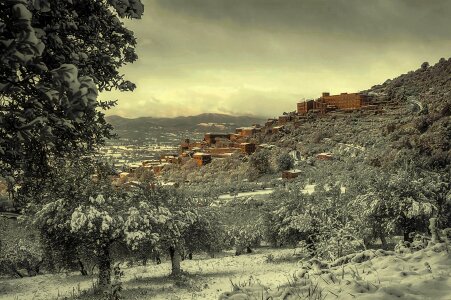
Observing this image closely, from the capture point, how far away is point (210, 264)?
37.6 m

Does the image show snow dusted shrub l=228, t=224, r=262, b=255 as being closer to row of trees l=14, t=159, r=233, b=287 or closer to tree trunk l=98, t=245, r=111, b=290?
row of trees l=14, t=159, r=233, b=287

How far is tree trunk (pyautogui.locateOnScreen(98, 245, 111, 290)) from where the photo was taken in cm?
2486

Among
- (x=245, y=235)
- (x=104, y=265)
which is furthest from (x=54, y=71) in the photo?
(x=245, y=235)

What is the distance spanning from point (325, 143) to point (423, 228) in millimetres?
80005

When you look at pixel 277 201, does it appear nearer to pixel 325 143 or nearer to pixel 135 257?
pixel 135 257

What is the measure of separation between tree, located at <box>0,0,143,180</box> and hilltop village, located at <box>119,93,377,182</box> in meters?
A: 115

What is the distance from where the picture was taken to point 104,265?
25.8 meters

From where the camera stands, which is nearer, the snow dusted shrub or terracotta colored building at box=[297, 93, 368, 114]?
the snow dusted shrub

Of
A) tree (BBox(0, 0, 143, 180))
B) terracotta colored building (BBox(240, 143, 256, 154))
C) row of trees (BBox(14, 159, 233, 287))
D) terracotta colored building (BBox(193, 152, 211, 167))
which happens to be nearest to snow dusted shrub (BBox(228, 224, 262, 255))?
row of trees (BBox(14, 159, 233, 287))

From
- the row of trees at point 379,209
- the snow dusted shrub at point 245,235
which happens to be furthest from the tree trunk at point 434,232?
the snow dusted shrub at point 245,235

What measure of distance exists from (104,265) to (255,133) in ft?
403

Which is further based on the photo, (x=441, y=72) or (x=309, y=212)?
(x=441, y=72)

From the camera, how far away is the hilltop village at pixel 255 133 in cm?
12771

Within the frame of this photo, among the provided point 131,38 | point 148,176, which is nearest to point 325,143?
point 148,176
